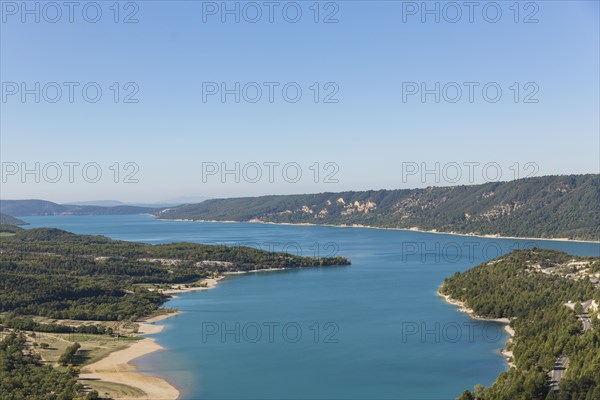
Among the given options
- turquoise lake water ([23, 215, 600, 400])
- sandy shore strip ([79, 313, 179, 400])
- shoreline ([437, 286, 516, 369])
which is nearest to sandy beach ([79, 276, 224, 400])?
sandy shore strip ([79, 313, 179, 400])

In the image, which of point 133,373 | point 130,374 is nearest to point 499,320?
point 133,373

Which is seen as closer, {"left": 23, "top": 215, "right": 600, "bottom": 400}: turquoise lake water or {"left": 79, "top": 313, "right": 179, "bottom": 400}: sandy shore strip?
{"left": 79, "top": 313, "right": 179, "bottom": 400}: sandy shore strip

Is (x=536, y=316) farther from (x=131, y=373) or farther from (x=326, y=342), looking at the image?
(x=131, y=373)

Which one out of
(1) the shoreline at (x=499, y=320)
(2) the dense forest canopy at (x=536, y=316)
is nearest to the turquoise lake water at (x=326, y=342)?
(1) the shoreline at (x=499, y=320)

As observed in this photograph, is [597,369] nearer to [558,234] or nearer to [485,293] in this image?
[485,293]

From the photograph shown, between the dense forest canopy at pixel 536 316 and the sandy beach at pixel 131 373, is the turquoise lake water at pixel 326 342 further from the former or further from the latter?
the dense forest canopy at pixel 536 316

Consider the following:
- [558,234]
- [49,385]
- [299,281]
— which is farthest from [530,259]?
[558,234]

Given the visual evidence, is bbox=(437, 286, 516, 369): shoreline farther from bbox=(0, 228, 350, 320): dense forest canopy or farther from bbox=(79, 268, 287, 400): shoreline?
bbox=(0, 228, 350, 320): dense forest canopy

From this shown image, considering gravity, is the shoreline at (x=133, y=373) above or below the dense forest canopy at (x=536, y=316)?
below

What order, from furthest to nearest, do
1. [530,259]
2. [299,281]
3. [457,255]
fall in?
[457,255]
[299,281]
[530,259]
